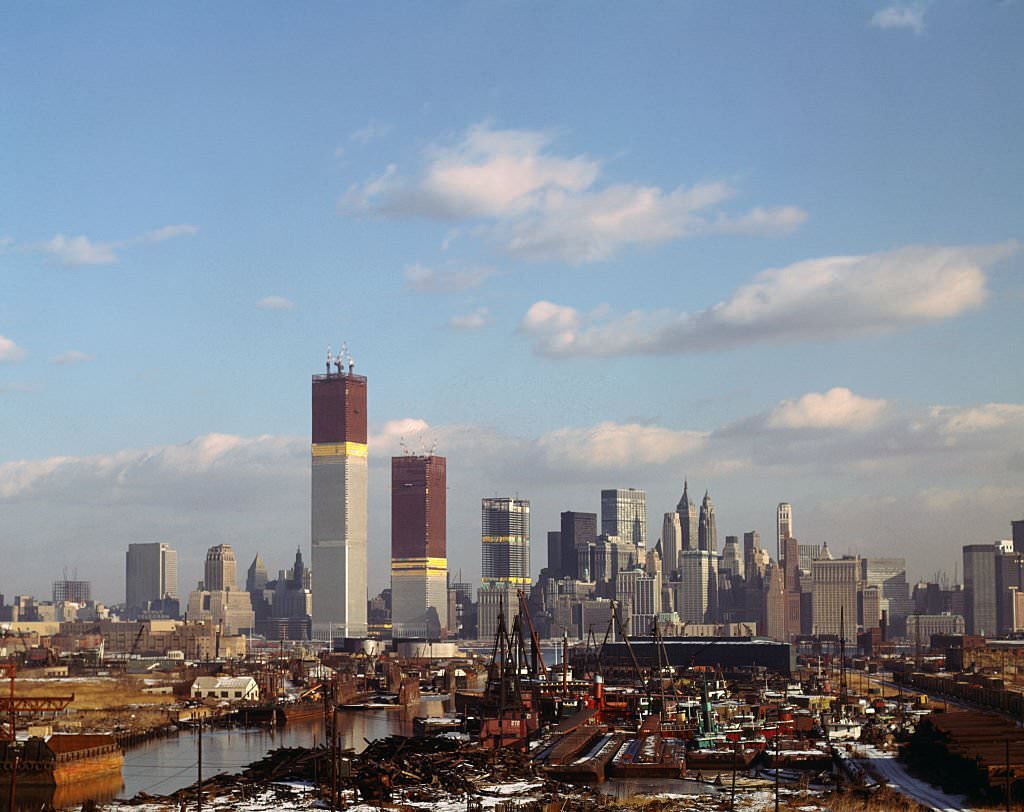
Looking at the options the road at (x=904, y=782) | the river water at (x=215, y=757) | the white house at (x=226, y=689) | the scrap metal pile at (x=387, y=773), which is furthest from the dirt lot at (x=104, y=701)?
the road at (x=904, y=782)

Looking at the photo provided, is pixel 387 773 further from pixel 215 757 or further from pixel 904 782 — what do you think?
pixel 215 757

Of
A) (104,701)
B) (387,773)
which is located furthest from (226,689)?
(387,773)

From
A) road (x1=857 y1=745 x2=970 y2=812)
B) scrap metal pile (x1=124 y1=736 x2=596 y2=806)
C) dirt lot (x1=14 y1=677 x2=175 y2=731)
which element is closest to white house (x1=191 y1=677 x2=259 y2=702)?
dirt lot (x1=14 y1=677 x2=175 y2=731)

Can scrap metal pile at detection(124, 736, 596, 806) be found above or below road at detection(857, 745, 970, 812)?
above

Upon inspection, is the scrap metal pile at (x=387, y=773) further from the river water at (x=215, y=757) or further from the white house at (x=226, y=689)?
the white house at (x=226, y=689)

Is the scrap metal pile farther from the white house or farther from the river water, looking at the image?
the white house

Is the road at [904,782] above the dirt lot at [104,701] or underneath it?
above
